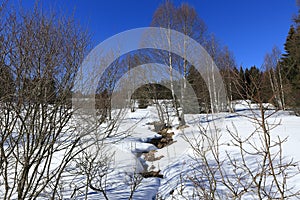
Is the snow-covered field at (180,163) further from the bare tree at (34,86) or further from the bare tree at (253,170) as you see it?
the bare tree at (34,86)

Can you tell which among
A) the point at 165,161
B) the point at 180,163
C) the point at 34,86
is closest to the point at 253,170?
the point at 180,163

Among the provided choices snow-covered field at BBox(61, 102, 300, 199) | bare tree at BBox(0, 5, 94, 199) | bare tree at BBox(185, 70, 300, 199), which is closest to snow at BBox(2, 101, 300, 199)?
snow-covered field at BBox(61, 102, 300, 199)

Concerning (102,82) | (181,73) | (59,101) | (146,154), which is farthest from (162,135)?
(59,101)

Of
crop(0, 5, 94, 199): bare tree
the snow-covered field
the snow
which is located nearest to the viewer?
crop(0, 5, 94, 199): bare tree

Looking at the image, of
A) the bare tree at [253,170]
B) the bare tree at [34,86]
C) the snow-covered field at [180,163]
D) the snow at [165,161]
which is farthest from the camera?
the snow at [165,161]

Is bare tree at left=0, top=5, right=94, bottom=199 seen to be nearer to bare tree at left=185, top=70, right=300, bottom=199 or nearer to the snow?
the snow

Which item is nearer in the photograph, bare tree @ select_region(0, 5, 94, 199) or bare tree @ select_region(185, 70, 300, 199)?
bare tree @ select_region(185, 70, 300, 199)

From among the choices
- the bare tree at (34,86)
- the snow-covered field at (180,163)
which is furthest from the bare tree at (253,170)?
the bare tree at (34,86)

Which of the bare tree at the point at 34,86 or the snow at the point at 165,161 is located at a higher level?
the bare tree at the point at 34,86

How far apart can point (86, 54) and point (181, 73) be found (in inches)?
229

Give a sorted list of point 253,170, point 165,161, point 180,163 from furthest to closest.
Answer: point 165,161 → point 180,163 → point 253,170

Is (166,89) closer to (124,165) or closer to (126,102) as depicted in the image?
(124,165)

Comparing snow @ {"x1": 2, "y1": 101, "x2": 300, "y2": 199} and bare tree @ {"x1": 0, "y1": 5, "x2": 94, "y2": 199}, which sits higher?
bare tree @ {"x1": 0, "y1": 5, "x2": 94, "y2": 199}

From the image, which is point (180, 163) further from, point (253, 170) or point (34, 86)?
point (34, 86)
